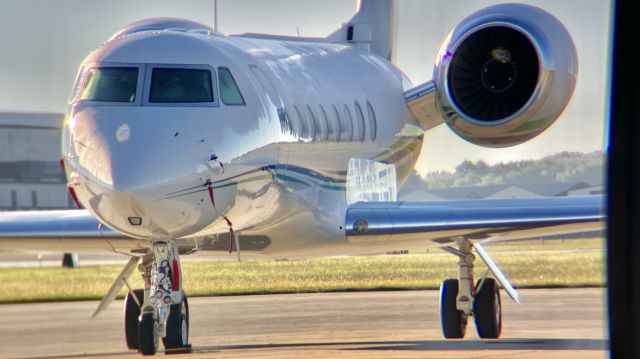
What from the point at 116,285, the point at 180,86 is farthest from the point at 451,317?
the point at 180,86

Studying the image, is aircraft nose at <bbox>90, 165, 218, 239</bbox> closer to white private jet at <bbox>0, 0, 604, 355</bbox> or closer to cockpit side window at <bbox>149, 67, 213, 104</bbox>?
white private jet at <bbox>0, 0, 604, 355</bbox>

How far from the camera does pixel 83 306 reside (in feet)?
66.3

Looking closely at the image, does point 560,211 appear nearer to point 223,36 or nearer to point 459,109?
point 459,109

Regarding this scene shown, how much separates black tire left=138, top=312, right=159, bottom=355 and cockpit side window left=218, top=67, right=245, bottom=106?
2.25m

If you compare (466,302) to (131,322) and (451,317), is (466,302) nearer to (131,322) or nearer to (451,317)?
(451,317)

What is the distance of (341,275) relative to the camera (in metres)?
20.8

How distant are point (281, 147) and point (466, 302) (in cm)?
427

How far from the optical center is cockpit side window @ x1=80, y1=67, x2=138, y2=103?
10.1m

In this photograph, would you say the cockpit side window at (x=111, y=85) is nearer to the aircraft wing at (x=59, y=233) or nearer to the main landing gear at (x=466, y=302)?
the aircraft wing at (x=59, y=233)

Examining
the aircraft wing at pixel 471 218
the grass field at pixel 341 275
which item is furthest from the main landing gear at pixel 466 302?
the grass field at pixel 341 275

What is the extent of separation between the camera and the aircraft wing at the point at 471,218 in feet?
43.9

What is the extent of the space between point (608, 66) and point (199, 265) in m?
17.5

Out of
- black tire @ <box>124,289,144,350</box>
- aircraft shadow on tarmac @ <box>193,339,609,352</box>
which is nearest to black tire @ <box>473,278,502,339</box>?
aircraft shadow on tarmac @ <box>193,339,609,352</box>

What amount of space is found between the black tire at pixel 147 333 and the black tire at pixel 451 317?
5921 millimetres
